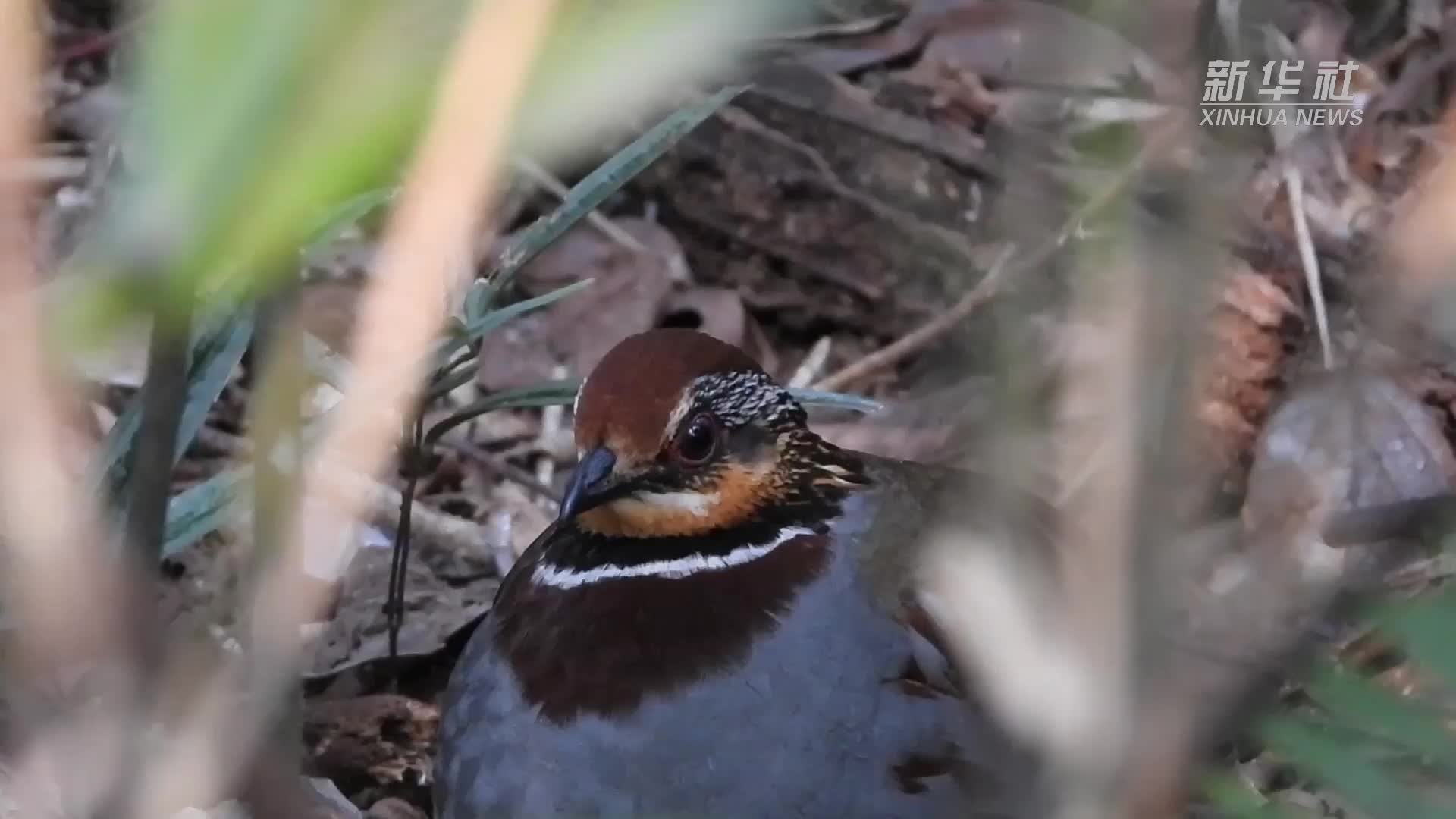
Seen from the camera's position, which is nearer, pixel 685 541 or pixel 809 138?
pixel 685 541

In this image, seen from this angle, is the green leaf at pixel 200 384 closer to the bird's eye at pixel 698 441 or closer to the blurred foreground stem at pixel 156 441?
the bird's eye at pixel 698 441

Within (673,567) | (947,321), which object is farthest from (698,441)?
(947,321)

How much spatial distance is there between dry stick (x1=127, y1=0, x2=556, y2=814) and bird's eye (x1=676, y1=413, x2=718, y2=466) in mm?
1168

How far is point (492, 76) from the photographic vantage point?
17.2 inches

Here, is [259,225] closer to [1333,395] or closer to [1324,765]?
[1324,765]

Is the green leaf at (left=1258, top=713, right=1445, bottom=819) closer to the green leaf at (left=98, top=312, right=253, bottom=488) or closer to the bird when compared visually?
the bird

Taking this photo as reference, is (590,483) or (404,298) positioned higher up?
(404,298)

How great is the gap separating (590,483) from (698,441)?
0.18 metres

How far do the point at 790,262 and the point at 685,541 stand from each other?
1569mm

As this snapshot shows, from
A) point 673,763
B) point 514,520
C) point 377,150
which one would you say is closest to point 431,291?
point 377,150

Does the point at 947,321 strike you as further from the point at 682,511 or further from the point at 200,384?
the point at 200,384

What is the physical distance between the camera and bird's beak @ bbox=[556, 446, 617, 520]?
6.64 feet

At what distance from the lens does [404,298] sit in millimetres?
563

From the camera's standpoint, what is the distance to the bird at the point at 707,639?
191 cm
